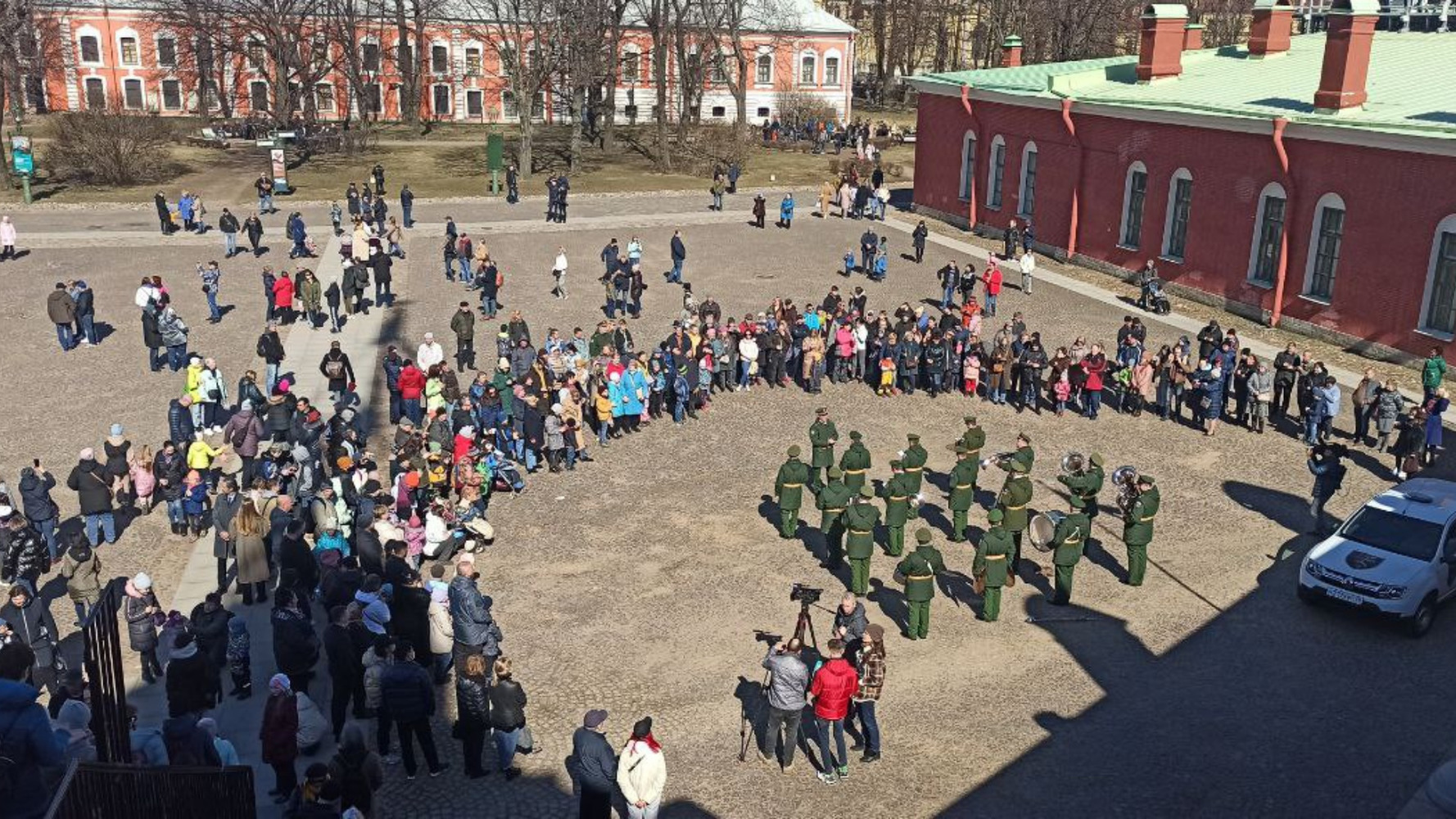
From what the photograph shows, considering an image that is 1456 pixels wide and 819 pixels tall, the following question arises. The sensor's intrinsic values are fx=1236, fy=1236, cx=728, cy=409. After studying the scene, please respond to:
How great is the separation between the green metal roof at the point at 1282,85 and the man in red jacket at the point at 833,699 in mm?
19501

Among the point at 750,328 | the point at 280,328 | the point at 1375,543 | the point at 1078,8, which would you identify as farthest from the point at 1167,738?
the point at 1078,8

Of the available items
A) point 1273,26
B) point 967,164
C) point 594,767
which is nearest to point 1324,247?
point 1273,26

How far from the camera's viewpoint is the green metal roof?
87.8ft

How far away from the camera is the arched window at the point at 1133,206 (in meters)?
32.8

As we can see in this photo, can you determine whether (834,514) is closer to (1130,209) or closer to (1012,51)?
(1130,209)

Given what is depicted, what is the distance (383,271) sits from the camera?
28406mm

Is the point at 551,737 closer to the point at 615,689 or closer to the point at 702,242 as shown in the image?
the point at 615,689

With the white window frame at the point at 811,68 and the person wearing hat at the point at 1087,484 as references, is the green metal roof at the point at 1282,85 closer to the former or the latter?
the person wearing hat at the point at 1087,484

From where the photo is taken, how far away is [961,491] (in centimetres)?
1720

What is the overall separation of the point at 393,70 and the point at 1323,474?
61910mm

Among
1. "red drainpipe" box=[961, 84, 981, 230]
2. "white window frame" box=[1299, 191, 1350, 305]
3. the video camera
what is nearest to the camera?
the video camera

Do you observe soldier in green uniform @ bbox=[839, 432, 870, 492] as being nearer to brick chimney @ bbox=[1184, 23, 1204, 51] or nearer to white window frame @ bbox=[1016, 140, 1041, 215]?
white window frame @ bbox=[1016, 140, 1041, 215]

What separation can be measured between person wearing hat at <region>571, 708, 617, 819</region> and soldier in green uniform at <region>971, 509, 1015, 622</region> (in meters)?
5.82

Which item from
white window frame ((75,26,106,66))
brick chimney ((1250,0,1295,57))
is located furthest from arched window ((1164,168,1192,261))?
white window frame ((75,26,106,66))
